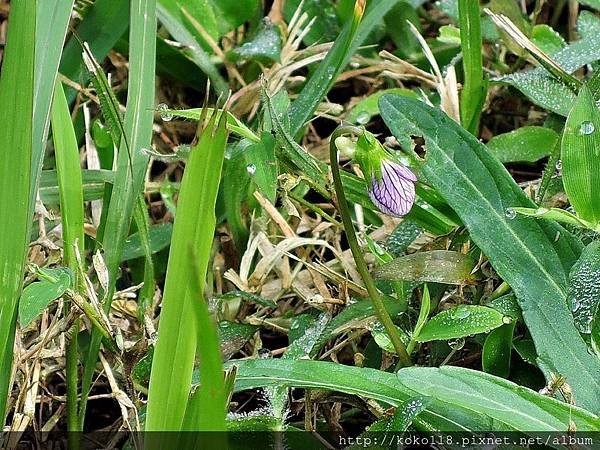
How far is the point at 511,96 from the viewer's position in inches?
57.5

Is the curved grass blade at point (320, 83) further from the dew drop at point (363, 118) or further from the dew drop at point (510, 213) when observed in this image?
the dew drop at point (510, 213)

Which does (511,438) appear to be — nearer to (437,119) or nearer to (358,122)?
(437,119)

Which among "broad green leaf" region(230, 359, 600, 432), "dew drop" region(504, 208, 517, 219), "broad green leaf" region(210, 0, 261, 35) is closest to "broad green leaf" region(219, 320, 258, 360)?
"broad green leaf" region(230, 359, 600, 432)

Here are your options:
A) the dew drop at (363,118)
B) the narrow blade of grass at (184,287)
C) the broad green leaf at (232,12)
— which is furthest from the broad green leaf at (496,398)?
the broad green leaf at (232,12)

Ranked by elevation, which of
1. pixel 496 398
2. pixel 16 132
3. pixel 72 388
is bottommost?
pixel 72 388

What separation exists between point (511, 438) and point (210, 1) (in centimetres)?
93

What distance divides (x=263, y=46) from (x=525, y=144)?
0.46 meters

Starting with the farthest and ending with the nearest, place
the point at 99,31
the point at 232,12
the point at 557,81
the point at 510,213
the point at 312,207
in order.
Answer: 1. the point at 232,12
2. the point at 99,31
3. the point at 557,81
4. the point at 312,207
5. the point at 510,213

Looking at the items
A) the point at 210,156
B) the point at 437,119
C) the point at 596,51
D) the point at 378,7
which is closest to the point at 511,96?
the point at 596,51

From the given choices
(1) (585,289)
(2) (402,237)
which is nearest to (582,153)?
(1) (585,289)

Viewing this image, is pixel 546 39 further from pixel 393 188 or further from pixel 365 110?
pixel 393 188

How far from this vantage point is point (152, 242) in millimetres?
1221

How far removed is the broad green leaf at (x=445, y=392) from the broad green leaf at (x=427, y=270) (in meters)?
0.14

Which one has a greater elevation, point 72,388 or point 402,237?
point 402,237
